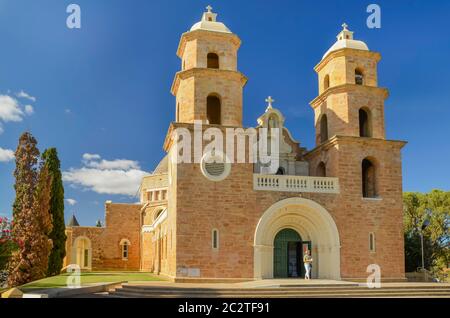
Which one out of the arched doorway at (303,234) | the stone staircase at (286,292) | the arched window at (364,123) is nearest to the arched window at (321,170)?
the arched window at (364,123)

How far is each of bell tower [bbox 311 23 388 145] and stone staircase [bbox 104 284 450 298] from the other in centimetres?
829

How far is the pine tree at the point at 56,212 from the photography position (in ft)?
97.4

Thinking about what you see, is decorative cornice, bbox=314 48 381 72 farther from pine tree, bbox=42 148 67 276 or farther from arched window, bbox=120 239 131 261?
arched window, bbox=120 239 131 261

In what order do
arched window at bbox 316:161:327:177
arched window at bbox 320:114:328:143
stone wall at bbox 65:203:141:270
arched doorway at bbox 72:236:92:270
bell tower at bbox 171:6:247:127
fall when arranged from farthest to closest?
1. arched doorway at bbox 72:236:92:270
2. stone wall at bbox 65:203:141:270
3. arched window at bbox 320:114:328:143
4. arched window at bbox 316:161:327:177
5. bell tower at bbox 171:6:247:127

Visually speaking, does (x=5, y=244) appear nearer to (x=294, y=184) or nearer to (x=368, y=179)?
(x=294, y=184)

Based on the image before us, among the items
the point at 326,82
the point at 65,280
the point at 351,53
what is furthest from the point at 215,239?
the point at 351,53

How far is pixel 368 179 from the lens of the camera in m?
→ 26.2

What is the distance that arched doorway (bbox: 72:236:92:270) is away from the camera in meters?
39.1

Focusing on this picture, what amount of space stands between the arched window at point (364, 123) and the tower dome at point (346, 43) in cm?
323

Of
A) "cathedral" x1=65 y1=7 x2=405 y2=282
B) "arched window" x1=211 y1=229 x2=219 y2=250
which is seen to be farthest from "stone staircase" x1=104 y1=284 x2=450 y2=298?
"arched window" x1=211 y1=229 x2=219 y2=250

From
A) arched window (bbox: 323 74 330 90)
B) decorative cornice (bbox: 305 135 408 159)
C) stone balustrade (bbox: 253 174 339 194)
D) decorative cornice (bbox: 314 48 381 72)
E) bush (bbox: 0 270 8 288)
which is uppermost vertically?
decorative cornice (bbox: 314 48 381 72)

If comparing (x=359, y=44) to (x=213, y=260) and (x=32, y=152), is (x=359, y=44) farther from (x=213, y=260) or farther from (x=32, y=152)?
(x=32, y=152)
